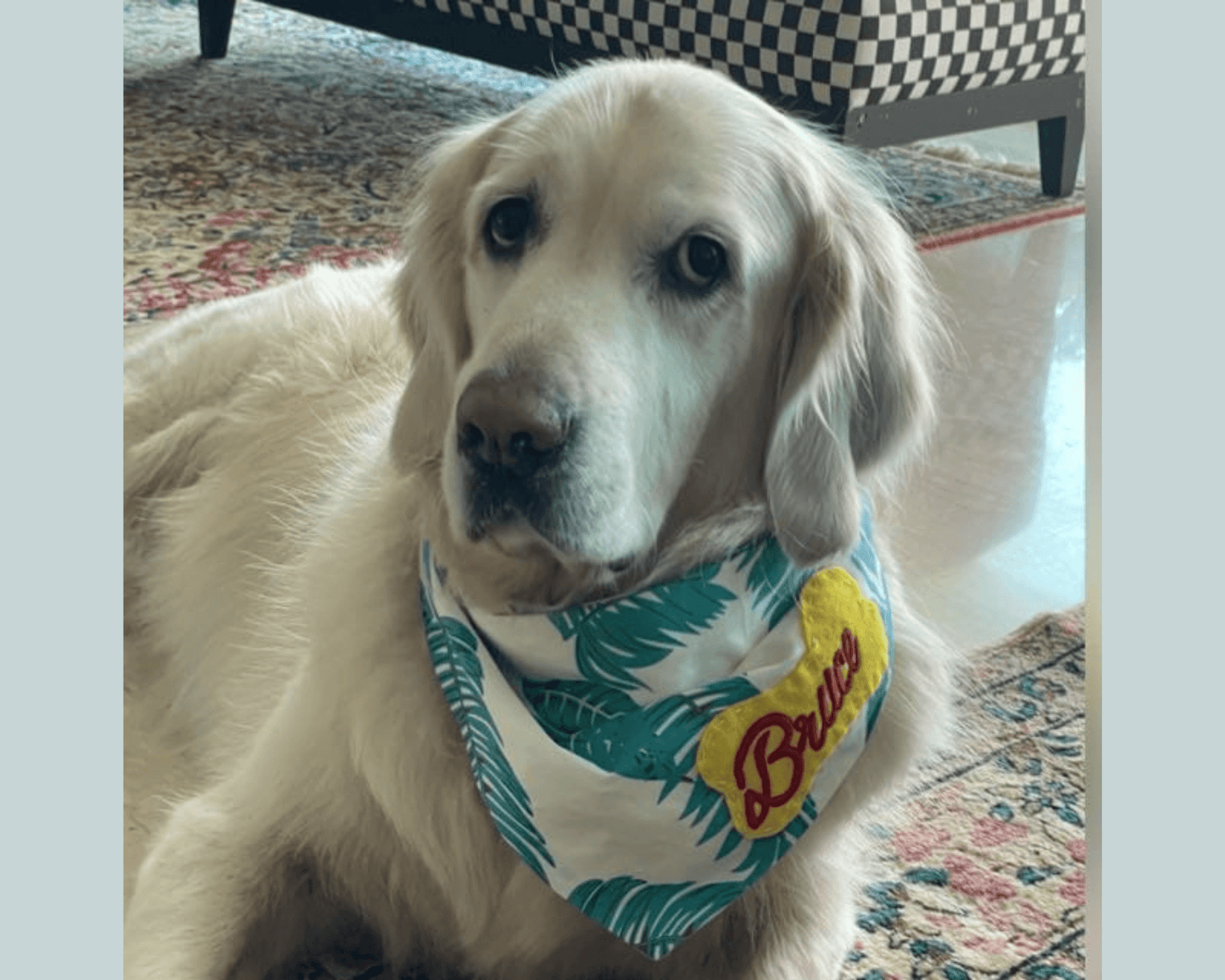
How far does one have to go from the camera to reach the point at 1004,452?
120 inches

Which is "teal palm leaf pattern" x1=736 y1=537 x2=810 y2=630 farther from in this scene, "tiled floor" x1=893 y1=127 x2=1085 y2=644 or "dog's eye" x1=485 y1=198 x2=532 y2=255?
"tiled floor" x1=893 y1=127 x2=1085 y2=644

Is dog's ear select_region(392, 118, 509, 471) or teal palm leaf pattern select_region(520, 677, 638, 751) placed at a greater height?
dog's ear select_region(392, 118, 509, 471)

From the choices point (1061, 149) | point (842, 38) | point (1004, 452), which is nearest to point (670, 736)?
point (1004, 452)

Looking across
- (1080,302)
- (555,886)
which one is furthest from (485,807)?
(1080,302)

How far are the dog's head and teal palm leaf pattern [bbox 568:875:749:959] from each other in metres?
0.28

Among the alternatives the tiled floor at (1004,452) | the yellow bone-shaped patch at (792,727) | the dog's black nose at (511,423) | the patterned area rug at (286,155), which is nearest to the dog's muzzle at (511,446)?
the dog's black nose at (511,423)

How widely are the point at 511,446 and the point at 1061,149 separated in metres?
3.63

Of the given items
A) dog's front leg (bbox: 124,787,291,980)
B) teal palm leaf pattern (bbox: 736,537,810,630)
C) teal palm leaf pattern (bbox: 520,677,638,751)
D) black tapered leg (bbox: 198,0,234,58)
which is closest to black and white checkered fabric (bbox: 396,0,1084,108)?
black tapered leg (bbox: 198,0,234,58)

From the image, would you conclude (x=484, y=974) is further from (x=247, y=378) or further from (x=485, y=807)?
(x=247, y=378)

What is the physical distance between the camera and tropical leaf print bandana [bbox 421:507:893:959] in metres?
1.49

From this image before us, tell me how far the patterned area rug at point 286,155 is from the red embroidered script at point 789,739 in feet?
5.25

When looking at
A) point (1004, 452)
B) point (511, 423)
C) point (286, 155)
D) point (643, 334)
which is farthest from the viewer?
point (286, 155)

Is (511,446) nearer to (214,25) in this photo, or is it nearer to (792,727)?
(792,727)

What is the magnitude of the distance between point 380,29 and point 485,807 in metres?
3.73
